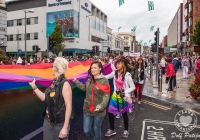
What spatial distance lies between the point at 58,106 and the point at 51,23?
164 ft

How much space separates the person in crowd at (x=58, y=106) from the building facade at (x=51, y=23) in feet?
138

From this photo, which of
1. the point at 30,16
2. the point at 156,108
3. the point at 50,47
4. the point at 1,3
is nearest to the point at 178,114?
the point at 156,108

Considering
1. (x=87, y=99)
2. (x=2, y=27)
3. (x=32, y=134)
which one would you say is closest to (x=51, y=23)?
(x=2, y=27)

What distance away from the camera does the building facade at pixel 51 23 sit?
47.6m

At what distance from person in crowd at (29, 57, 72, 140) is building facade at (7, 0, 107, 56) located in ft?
138

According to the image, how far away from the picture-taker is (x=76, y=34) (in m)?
47.8

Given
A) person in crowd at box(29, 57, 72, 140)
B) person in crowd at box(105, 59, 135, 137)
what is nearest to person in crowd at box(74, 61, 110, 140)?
person in crowd at box(29, 57, 72, 140)

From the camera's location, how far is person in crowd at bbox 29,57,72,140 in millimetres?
2680

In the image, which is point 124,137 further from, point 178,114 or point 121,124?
point 178,114

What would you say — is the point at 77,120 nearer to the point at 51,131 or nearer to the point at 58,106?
the point at 51,131

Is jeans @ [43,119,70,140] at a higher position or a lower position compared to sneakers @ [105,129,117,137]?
higher

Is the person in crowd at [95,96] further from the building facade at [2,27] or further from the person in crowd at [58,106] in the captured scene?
the building facade at [2,27]

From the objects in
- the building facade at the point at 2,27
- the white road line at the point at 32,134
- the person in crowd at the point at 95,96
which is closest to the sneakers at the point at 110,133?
the person in crowd at the point at 95,96

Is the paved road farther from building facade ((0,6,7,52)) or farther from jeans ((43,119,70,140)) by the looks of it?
building facade ((0,6,7,52))
